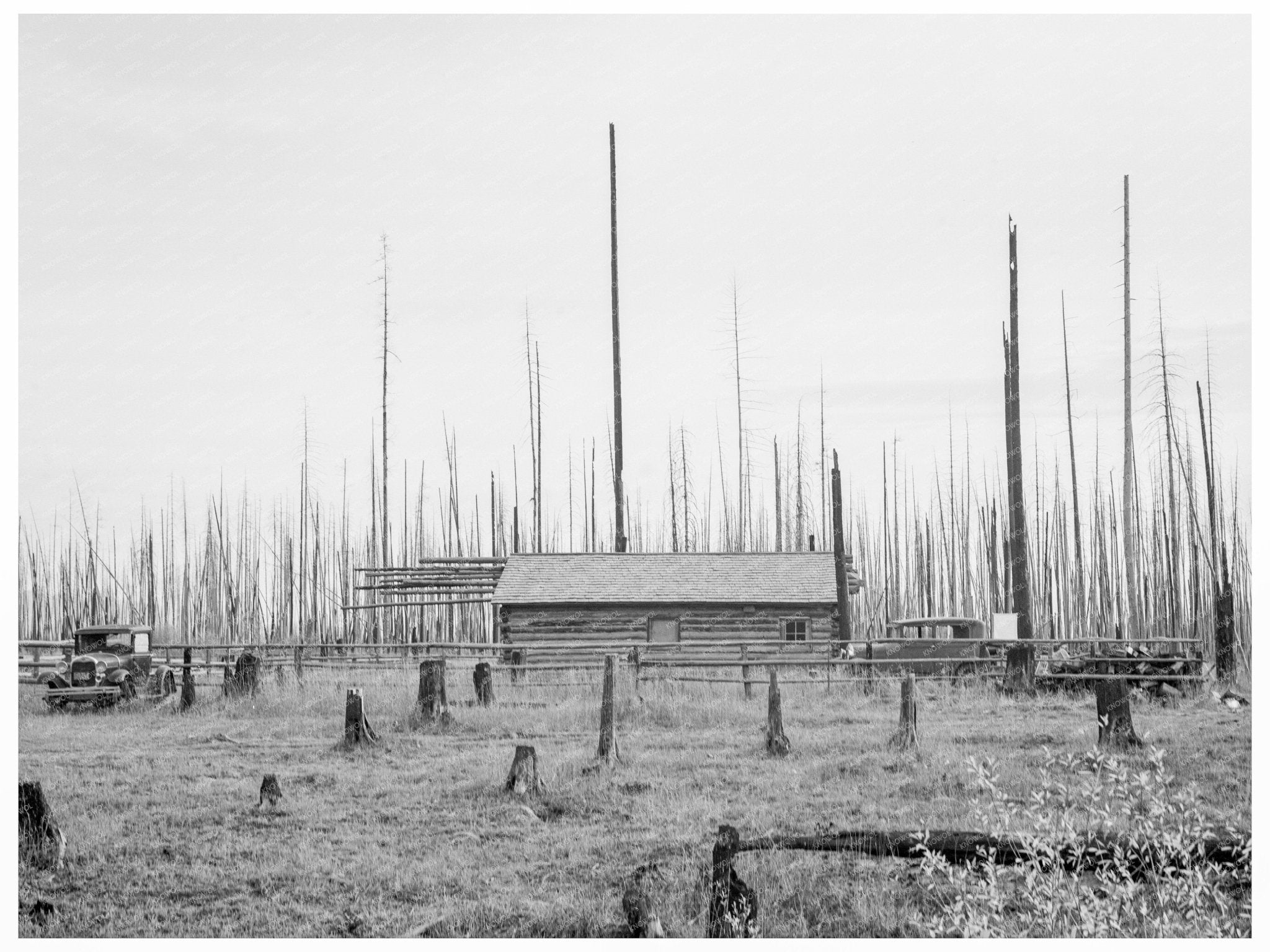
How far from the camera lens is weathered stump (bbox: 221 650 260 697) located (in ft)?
48.3

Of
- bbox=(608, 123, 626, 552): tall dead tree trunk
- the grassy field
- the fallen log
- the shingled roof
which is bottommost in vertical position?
the grassy field

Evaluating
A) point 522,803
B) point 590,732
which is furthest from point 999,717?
point 522,803

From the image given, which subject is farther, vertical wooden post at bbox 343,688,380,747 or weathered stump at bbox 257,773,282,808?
vertical wooden post at bbox 343,688,380,747

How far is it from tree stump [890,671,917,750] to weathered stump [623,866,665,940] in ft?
16.5

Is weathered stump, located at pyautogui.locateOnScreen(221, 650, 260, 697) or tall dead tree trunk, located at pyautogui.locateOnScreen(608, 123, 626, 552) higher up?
tall dead tree trunk, located at pyautogui.locateOnScreen(608, 123, 626, 552)

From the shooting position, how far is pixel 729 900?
559cm

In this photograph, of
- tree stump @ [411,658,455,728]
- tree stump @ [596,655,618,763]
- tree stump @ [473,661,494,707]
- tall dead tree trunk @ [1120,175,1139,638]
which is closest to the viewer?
tall dead tree trunk @ [1120,175,1139,638]

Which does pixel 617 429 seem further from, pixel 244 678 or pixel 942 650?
pixel 244 678

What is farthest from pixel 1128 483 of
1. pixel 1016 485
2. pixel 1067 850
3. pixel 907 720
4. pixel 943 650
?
pixel 943 650

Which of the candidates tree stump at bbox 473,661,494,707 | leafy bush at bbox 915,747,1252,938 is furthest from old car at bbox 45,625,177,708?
leafy bush at bbox 915,747,1252,938

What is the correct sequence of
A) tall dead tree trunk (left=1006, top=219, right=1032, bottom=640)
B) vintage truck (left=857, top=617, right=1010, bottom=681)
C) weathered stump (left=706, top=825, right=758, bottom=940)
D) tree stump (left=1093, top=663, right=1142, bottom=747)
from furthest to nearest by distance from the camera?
vintage truck (left=857, top=617, right=1010, bottom=681)
tall dead tree trunk (left=1006, top=219, right=1032, bottom=640)
tree stump (left=1093, top=663, right=1142, bottom=747)
weathered stump (left=706, top=825, right=758, bottom=940)

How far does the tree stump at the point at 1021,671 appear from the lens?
13680mm

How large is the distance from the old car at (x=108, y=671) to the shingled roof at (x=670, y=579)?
20.3 feet

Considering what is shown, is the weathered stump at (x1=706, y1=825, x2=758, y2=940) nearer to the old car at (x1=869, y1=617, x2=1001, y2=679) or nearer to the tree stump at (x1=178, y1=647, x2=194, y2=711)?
the old car at (x1=869, y1=617, x2=1001, y2=679)
